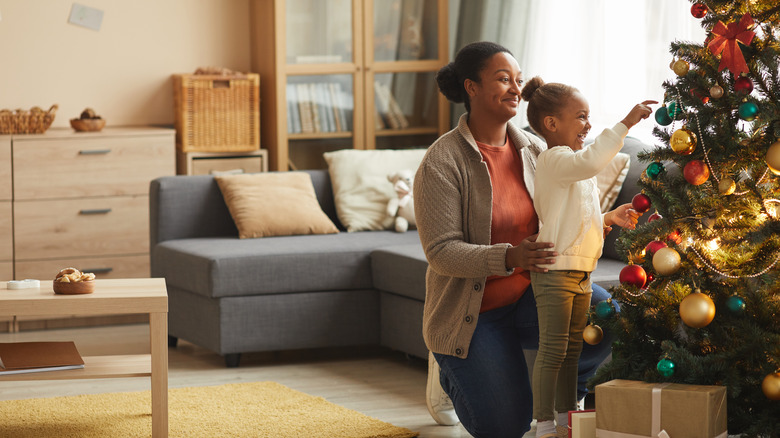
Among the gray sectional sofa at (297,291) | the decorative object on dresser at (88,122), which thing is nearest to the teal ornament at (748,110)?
the gray sectional sofa at (297,291)

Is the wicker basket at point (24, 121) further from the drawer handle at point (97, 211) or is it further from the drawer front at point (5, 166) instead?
the drawer handle at point (97, 211)

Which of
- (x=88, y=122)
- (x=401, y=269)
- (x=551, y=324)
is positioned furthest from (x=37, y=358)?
(x=88, y=122)

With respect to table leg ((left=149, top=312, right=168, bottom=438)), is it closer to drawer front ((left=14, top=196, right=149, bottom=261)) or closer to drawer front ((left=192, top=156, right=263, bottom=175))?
drawer front ((left=14, top=196, right=149, bottom=261))

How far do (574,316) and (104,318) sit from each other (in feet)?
9.03

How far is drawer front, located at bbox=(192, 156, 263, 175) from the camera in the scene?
4848 mm

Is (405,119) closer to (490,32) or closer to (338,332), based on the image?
(490,32)

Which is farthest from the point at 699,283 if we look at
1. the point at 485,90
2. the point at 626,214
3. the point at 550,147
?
the point at 485,90

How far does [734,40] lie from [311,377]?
2.03 metres

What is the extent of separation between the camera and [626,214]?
7.88ft

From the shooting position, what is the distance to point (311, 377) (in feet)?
11.9

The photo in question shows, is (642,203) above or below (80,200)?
above

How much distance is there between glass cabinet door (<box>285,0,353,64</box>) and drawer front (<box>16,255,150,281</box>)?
117 cm

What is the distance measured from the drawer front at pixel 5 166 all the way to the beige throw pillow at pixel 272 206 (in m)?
0.89

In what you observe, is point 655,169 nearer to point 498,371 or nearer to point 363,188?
point 498,371
